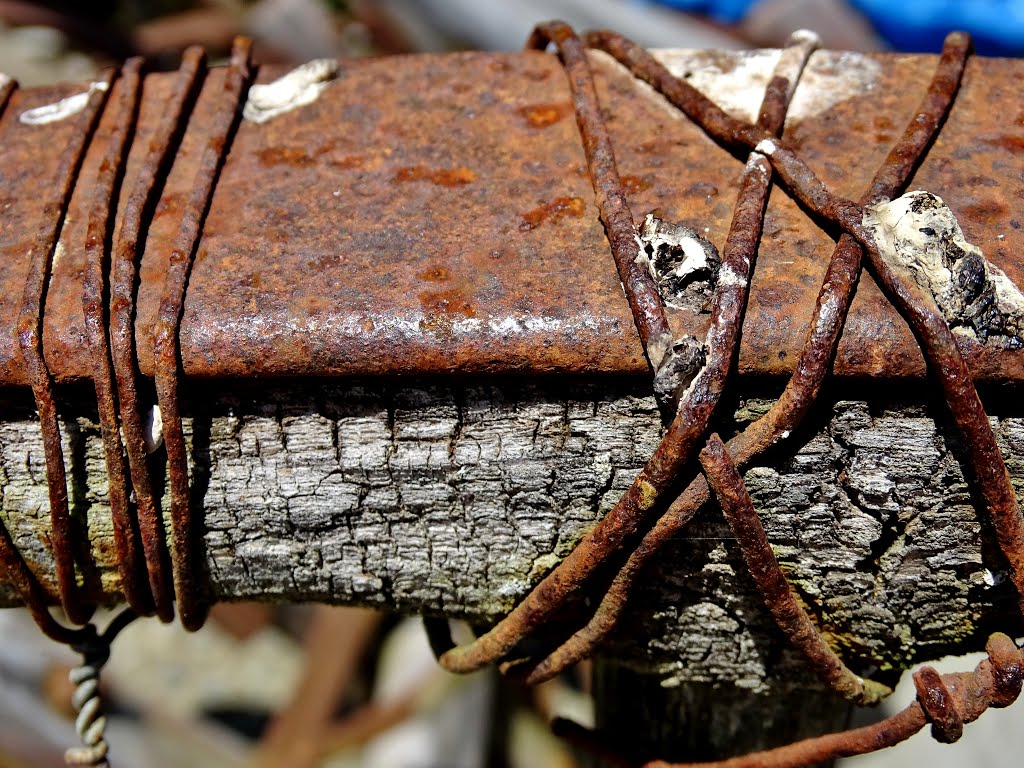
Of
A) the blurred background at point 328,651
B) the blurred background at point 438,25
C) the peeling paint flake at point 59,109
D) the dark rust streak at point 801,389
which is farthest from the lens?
the blurred background at point 438,25

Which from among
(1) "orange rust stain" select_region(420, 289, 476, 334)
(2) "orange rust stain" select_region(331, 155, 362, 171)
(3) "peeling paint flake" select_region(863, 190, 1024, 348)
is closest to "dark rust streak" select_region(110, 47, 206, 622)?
(2) "orange rust stain" select_region(331, 155, 362, 171)

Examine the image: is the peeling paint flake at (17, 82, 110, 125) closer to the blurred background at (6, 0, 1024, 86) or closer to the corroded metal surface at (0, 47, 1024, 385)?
the corroded metal surface at (0, 47, 1024, 385)

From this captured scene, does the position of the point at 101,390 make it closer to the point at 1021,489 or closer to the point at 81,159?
the point at 81,159

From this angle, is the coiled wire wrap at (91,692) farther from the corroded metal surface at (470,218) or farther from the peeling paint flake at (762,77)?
the peeling paint flake at (762,77)

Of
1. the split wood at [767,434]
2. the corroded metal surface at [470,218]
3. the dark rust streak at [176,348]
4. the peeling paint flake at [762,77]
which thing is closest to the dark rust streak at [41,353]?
the corroded metal surface at [470,218]

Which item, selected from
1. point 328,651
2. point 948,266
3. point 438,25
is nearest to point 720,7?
point 438,25

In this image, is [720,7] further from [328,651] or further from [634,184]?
[634,184]

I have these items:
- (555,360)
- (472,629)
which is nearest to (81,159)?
(555,360)
